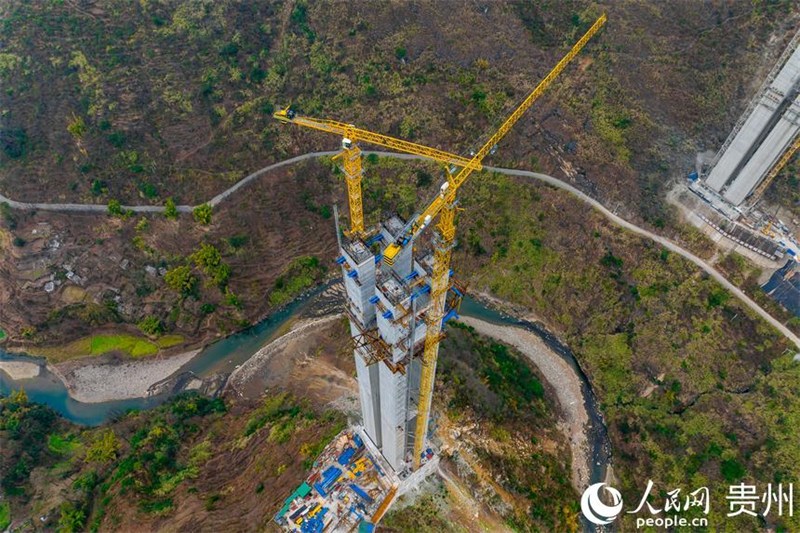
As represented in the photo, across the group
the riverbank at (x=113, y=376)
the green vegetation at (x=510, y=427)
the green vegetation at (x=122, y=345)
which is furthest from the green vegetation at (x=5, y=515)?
the green vegetation at (x=510, y=427)

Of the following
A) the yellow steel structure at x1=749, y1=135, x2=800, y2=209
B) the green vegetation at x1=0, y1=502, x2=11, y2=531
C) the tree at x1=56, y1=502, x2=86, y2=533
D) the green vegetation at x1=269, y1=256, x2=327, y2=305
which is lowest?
the green vegetation at x1=0, y1=502, x2=11, y2=531

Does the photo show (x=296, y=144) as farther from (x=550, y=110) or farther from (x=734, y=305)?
(x=734, y=305)

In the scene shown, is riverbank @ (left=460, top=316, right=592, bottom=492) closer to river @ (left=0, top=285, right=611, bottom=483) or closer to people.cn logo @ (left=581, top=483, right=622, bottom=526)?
river @ (left=0, top=285, right=611, bottom=483)

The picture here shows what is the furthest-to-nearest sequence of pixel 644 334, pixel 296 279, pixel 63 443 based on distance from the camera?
pixel 296 279 → pixel 644 334 → pixel 63 443

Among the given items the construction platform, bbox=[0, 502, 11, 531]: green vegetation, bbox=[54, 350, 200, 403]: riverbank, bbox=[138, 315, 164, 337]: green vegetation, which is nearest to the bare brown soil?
bbox=[138, 315, 164, 337]: green vegetation

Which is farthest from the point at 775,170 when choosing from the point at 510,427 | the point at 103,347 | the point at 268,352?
the point at 103,347

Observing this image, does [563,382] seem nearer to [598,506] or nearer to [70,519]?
[598,506]

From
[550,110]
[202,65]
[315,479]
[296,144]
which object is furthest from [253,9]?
[315,479]
